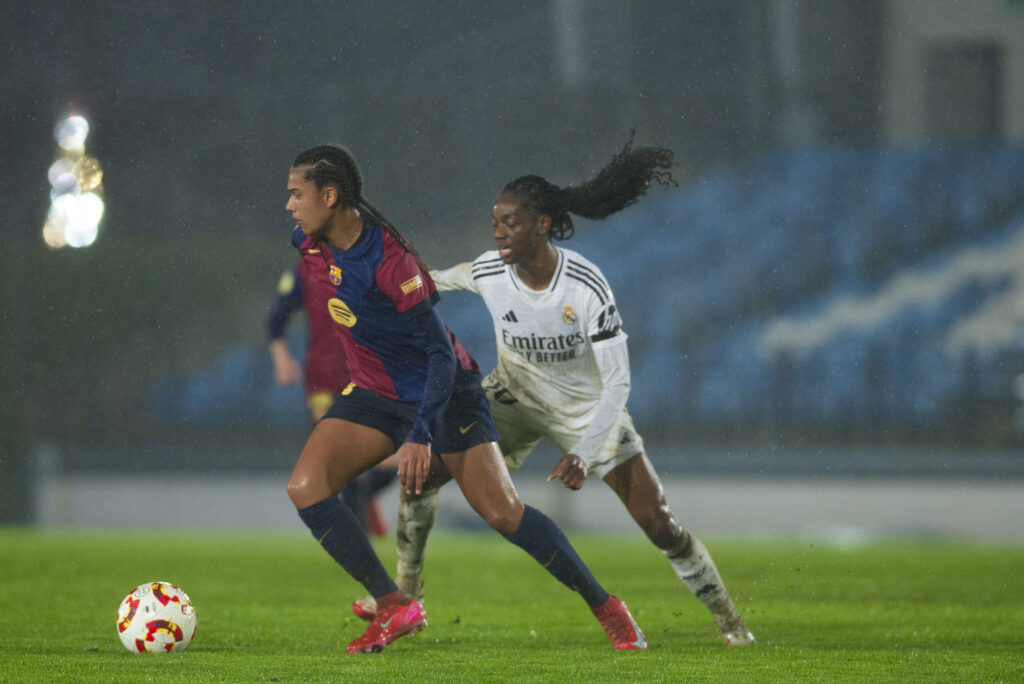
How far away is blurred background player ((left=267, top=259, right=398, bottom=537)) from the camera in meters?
7.30

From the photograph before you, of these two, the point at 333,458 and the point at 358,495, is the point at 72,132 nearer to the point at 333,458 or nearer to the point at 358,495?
the point at 358,495

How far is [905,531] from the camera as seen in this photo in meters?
12.6

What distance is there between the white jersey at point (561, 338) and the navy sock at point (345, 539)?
824 millimetres

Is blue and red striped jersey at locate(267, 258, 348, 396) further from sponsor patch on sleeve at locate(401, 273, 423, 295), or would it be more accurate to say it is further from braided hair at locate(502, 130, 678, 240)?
sponsor patch on sleeve at locate(401, 273, 423, 295)

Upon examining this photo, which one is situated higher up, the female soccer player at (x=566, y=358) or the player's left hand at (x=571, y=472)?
the female soccer player at (x=566, y=358)

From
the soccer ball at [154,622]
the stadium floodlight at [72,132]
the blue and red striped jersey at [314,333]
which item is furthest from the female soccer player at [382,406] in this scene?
the stadium floodlight at [72,132]

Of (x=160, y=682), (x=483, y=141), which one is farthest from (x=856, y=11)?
(x=160, y=682)

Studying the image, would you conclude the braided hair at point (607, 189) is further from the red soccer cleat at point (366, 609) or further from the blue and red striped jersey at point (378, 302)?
the red soccer cleat at point (366, 609)

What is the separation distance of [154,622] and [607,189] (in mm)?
2298

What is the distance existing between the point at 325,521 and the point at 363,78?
11.0 m

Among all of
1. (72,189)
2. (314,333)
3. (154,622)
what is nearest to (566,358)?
(154,622)

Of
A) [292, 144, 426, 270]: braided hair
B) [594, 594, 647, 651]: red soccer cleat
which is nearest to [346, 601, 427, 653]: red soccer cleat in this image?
[594, 594, 647, 651]: red soccer cleat

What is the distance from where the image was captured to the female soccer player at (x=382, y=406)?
14.6 ft

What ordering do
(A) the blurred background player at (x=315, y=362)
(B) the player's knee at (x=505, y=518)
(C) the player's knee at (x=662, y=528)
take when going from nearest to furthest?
(B) the player's knee at (x=505, y=518) < (C) the player's knee at (x=662, y=528) < (A) the blurred background player at (x=315, y=362)
